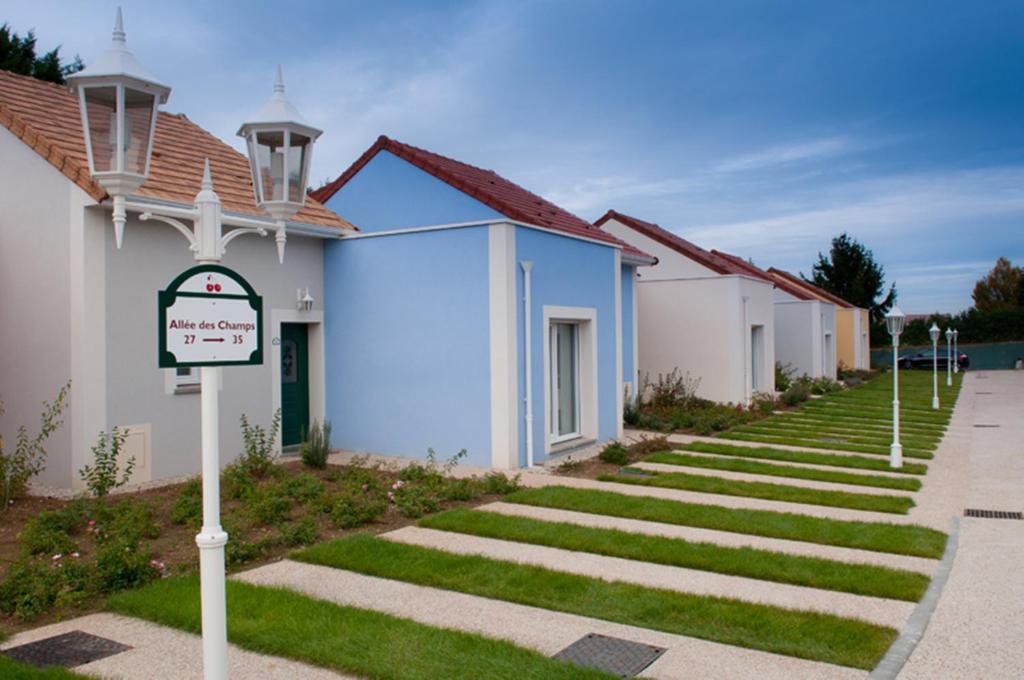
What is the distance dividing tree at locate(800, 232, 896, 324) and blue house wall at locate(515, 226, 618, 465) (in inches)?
1847

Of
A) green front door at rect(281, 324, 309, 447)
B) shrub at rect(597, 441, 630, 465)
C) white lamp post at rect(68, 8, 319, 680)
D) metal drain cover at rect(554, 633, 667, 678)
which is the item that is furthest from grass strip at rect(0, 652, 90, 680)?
shrub at rect(597, 441, 630, 465)

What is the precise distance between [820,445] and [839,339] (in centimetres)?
2688

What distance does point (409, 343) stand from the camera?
12453mm

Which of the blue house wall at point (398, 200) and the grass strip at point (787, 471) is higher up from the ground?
the blue house wall at point (398, 200)

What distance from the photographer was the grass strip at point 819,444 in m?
13.8

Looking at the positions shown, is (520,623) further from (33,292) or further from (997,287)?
(997,287)

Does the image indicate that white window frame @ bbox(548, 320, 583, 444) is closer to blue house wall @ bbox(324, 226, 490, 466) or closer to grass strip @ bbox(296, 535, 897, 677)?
blue house wall @ bbox(324, 226, 490, 466)

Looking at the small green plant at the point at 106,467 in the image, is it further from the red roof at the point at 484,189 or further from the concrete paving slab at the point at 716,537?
the red roof at the point at 484,189

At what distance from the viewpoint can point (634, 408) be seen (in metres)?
16.8

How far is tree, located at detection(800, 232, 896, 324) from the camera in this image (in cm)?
5584

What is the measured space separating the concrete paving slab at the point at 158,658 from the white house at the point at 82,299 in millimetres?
4937

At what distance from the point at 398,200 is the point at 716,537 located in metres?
8.00

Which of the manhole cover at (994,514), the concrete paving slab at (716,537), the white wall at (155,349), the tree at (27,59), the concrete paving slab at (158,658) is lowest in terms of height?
the manhole cover at (994,514)

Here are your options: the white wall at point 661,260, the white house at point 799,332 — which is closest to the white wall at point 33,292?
the white wall at point 661,260
